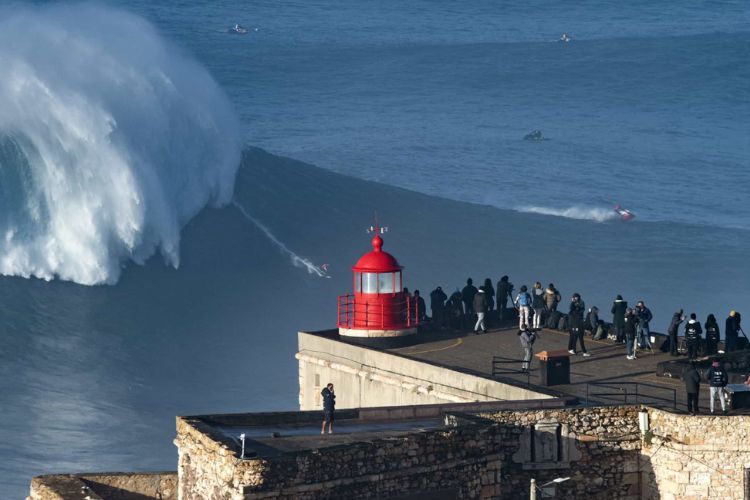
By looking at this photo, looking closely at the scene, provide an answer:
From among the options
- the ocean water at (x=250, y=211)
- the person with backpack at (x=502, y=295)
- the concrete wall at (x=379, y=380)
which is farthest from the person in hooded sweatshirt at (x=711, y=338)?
the ocean water at (x=250, y=211)

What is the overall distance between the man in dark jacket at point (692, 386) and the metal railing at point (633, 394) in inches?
13.5

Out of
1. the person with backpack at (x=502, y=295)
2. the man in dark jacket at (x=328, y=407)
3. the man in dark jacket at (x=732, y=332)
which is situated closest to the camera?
the man in dark jacket at (x=328, y=407)

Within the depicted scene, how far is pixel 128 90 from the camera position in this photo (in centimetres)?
6581

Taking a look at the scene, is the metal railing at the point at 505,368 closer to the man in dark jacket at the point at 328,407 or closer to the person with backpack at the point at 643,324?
the person with backpack at the point at 643,324

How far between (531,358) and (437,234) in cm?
3347

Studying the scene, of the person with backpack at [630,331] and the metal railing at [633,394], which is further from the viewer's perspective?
the person with backpack at [630,331]

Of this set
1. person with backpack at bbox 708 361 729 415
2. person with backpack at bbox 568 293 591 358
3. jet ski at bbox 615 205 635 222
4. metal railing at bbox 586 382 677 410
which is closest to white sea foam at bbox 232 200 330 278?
jet ski at bbox 615 205 635 222

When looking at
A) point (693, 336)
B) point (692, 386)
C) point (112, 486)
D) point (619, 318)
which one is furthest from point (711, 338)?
point (112, 486)

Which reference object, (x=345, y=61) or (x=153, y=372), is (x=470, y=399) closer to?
(x=153, y=372)

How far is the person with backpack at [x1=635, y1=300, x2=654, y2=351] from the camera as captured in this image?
37.0m

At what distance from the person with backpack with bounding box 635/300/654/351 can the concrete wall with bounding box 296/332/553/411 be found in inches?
166

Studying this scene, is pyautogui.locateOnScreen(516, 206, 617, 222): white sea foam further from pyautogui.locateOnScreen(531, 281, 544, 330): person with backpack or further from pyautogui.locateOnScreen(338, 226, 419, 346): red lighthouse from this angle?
pyautogui.locateOnScreen(338, 226, 419, 346): red lighthouse

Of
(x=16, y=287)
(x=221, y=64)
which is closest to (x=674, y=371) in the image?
(x=16, y=287)

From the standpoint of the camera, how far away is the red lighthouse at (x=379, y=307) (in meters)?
38.6
